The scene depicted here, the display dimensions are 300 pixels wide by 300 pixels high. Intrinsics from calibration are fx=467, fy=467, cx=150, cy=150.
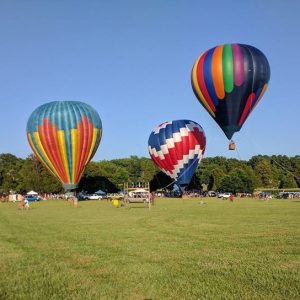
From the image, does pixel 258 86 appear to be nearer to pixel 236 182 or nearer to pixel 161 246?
pixel 161 246

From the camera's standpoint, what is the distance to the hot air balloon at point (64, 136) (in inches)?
1740

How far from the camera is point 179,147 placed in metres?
52.8

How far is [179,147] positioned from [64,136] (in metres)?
14.4

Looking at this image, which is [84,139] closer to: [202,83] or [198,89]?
[198,89]

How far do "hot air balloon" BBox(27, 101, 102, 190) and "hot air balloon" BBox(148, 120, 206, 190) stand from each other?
10.2 m

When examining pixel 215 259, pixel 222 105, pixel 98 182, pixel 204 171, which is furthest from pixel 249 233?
pixel 204 171

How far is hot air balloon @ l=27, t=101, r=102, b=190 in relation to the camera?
1740 inches

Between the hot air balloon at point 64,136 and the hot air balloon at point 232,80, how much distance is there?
51.6 feet

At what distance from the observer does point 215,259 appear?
925 cm

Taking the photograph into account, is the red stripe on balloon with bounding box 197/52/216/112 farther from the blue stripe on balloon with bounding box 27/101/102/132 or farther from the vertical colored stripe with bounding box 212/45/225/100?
the blue stripe on balloon with bounding box 27/101/102/132

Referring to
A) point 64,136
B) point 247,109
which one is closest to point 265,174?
point 64,136

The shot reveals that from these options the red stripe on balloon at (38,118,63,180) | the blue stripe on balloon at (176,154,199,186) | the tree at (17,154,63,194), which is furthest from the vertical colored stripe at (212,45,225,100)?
the tree at (17,154,63,194)

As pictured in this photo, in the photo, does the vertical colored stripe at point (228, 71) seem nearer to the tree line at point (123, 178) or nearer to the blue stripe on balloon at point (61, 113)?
the blue stripe on balloon at point (61, 113)

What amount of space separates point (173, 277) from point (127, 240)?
5.19 metres
